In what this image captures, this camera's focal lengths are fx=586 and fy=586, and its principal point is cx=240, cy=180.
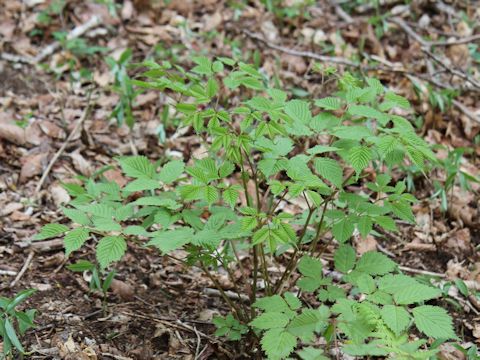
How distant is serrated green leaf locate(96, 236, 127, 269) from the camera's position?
1.86 m

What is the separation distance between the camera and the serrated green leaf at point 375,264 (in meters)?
2.05

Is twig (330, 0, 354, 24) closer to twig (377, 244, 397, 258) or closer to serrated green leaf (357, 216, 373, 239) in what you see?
twig (377, 244, 397, 258)

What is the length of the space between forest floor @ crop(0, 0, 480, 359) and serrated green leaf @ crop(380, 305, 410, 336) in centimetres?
81

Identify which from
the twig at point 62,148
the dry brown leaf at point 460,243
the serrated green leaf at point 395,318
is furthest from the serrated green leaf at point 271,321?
the twig at point 62,148

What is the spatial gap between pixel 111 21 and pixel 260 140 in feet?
10.9

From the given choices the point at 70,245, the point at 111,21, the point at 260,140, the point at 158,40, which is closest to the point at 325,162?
the point at 260,140

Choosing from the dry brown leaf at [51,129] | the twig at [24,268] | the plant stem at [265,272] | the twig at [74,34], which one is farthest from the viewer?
A: the twig at [74,34]

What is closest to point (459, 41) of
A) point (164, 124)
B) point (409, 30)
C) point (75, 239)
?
point (409, 30)

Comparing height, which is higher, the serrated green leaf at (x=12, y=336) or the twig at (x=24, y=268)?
the serrated green leaf at (x=12, y=336)

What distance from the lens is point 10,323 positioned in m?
2.14

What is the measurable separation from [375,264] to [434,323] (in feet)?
1.22

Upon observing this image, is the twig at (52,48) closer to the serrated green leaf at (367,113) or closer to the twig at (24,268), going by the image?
the twig at (24,268)

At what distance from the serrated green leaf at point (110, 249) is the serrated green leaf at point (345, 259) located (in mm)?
785

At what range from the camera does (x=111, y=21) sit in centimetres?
491
